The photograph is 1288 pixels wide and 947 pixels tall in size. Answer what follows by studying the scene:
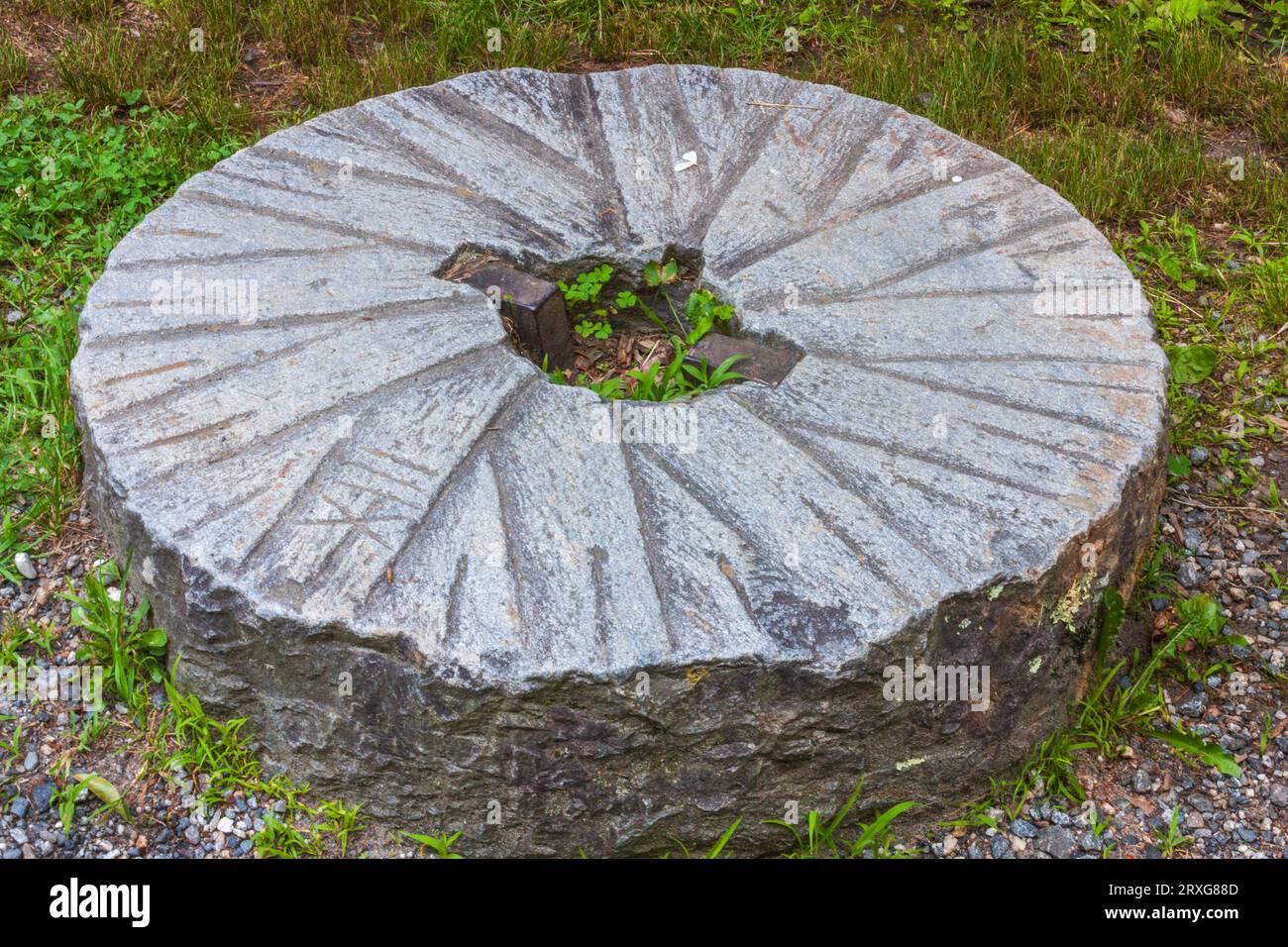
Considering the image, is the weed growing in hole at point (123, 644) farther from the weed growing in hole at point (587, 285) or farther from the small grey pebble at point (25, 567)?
the weed growing in hole at point (587, 285)

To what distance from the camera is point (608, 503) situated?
7.49 ft

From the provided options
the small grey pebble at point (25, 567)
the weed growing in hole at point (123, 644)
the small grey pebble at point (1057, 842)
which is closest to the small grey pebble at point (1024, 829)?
the small grey pebble at point (1057, 842)

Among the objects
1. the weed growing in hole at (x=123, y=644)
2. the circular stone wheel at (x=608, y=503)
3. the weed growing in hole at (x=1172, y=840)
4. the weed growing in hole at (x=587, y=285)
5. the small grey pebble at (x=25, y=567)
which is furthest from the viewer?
the weed growing in hole at (x=587, y=285)

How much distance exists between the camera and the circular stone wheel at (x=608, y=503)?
6.92 ft

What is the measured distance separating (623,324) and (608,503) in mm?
805

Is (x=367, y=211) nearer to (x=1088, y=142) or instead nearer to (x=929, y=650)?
(x=929, y=650)

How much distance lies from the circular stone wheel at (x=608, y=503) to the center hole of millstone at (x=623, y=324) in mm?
44

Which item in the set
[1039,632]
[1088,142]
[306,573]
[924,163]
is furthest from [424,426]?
[1088,142]

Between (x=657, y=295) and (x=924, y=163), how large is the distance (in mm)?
707

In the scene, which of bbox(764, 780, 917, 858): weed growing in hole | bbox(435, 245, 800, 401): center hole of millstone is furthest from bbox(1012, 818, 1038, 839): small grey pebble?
bbox(435, 245, 800, 401): center hole of millstone

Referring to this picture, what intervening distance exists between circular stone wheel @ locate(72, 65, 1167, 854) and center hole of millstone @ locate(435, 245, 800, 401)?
44mm

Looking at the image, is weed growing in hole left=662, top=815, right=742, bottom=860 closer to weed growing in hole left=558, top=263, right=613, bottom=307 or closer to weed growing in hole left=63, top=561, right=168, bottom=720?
weed growing in hole left=63, top=561, right=168, bottom=720

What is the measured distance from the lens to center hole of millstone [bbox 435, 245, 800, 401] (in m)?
2.63

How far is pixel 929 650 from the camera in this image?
216 centimetres
